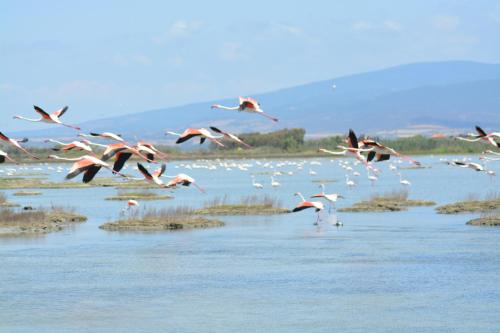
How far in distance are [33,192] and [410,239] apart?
3462 cm

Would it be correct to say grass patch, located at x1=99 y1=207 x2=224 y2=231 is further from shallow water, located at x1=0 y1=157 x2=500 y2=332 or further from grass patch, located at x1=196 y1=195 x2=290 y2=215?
grass patch, located at x1=196 y1=195 x2=290 y2=215

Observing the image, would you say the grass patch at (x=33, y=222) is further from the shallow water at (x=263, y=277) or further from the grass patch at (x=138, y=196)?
the grass patch at (x=138, y=196)

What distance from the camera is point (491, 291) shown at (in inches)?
952

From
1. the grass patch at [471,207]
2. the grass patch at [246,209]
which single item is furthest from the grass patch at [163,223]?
the grass patch at [471,207]

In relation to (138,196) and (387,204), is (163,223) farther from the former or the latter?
(138,196)

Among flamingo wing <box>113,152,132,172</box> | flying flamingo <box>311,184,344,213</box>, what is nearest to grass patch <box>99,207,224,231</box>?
flying flamingo <box>311,184,344,213</box>

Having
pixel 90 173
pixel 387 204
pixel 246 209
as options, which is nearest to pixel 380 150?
pixel 90 173

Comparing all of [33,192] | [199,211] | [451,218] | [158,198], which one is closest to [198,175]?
[33,192]

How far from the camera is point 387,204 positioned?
149 ft

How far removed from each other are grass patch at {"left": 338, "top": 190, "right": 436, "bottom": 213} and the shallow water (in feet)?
8.00

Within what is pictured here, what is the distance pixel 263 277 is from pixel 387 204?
19.4 meters

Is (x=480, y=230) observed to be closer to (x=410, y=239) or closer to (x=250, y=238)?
(x=410, y=239)

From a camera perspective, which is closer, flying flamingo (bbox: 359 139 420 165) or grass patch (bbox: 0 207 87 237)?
flying flamingo (bbox: 359 139 420 165)

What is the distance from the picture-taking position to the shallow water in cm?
2159
